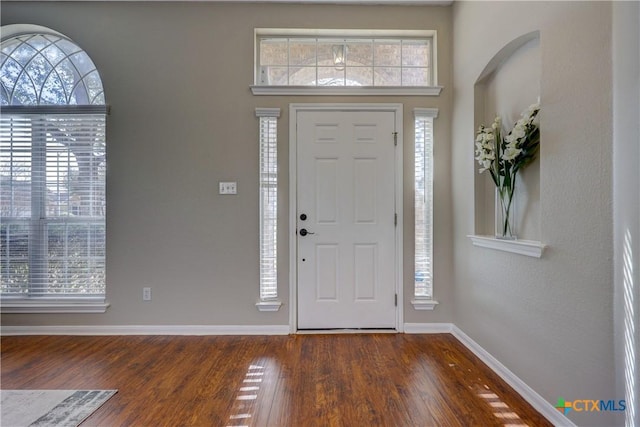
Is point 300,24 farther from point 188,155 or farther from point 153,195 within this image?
point 153,195

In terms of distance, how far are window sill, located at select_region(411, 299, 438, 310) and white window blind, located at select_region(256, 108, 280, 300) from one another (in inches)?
49.5

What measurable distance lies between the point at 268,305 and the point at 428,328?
1.46 meters

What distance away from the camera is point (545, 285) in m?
1.63

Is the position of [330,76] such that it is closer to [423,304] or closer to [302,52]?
[302,52]

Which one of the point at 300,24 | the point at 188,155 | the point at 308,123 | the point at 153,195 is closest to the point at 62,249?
the point at 153,195

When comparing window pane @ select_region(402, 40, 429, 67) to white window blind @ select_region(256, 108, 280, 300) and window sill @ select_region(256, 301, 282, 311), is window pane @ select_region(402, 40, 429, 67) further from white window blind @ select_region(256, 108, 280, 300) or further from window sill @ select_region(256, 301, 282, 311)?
window sill @ select_region(256, 301, 282, 311)

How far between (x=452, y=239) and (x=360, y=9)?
2.24 metres

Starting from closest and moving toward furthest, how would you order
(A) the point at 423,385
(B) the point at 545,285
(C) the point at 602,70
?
(C) the point at 602,70
(B) the point at 545,285
(A) the point at 423,385

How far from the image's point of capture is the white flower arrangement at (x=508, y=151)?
178 cm

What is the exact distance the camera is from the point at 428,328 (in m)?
2.71

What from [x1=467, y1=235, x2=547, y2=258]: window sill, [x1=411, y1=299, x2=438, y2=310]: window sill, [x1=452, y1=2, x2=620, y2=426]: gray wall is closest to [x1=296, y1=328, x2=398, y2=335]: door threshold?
[x1=411, y1=299, x2=438, y2=310]: window sill

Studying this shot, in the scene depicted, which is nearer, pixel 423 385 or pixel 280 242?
pixel 423 385

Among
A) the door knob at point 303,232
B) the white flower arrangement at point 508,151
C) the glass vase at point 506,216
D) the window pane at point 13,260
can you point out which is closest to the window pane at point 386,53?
the white flower arrangement at point 508,151

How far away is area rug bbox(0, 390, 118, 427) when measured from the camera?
1572 millimetres
